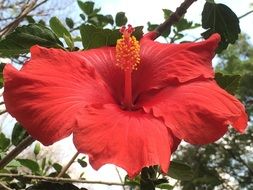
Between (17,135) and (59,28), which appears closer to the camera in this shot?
(59,28)

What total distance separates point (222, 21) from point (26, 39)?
44cm

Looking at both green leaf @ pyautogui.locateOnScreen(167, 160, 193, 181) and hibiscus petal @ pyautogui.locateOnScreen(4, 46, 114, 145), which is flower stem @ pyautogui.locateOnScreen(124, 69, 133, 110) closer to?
hibiscus petal @ pyautogui.locateOnScreen(4, 46, 114, 145)

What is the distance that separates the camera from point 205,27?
43.4 inches

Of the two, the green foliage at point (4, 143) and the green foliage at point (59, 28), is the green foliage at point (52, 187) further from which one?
the green foliage at point (4, 143)

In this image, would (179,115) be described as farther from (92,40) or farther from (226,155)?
(226,155)

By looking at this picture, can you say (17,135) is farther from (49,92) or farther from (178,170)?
(49,92)

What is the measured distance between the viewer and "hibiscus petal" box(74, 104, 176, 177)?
0.59 m

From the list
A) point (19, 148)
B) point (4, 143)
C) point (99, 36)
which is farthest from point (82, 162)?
point (99, 36)

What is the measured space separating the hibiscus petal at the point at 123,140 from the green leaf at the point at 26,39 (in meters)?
0.29

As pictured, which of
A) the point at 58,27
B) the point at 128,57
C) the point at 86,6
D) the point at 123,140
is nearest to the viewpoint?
the point at 123,140

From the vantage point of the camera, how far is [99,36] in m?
0.92

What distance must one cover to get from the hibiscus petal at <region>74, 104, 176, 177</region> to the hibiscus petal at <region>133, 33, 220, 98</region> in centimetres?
14

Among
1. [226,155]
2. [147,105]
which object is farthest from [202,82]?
[226,155]

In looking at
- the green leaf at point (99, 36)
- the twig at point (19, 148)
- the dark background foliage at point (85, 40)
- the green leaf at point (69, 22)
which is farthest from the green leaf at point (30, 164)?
the green leaf at point (69, 22)
